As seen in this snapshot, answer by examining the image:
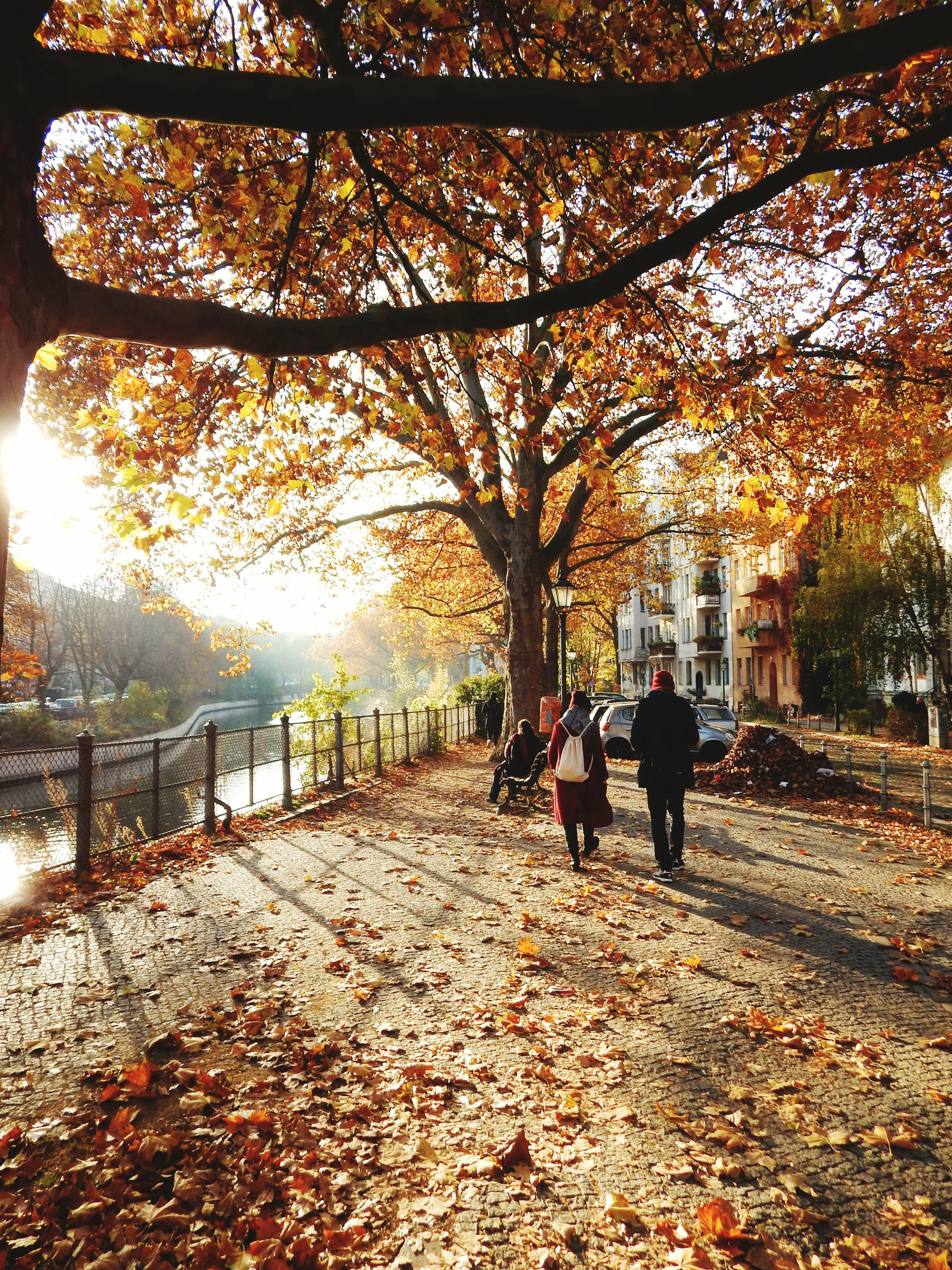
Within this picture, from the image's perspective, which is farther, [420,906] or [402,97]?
[420,906]

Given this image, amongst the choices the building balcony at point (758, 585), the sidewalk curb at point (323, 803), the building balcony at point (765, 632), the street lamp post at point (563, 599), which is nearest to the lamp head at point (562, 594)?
the street lamp post at point (563, 599)

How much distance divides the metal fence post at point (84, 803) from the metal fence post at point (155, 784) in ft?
4.45

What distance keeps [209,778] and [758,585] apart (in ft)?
133

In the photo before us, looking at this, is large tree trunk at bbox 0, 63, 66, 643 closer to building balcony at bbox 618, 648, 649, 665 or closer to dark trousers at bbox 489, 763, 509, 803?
dark trousers at bbox 489, 763, 509, 803

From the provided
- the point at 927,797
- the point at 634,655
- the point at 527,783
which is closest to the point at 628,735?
the point at 527,783

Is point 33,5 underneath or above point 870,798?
above

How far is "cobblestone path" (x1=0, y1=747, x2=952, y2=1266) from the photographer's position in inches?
120

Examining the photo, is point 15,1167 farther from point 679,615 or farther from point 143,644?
point 679,615

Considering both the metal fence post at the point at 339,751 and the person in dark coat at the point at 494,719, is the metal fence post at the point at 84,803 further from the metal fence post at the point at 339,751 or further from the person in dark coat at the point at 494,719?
the person in dark coat at the point at 494,719

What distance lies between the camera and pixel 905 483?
25609 millimetres

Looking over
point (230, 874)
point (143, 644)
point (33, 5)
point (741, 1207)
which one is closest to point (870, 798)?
point (230, 874)

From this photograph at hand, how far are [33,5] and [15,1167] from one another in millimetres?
4424

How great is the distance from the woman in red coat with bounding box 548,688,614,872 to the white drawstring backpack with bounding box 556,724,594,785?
30 mm

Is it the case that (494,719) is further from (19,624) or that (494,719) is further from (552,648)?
(19,624)
